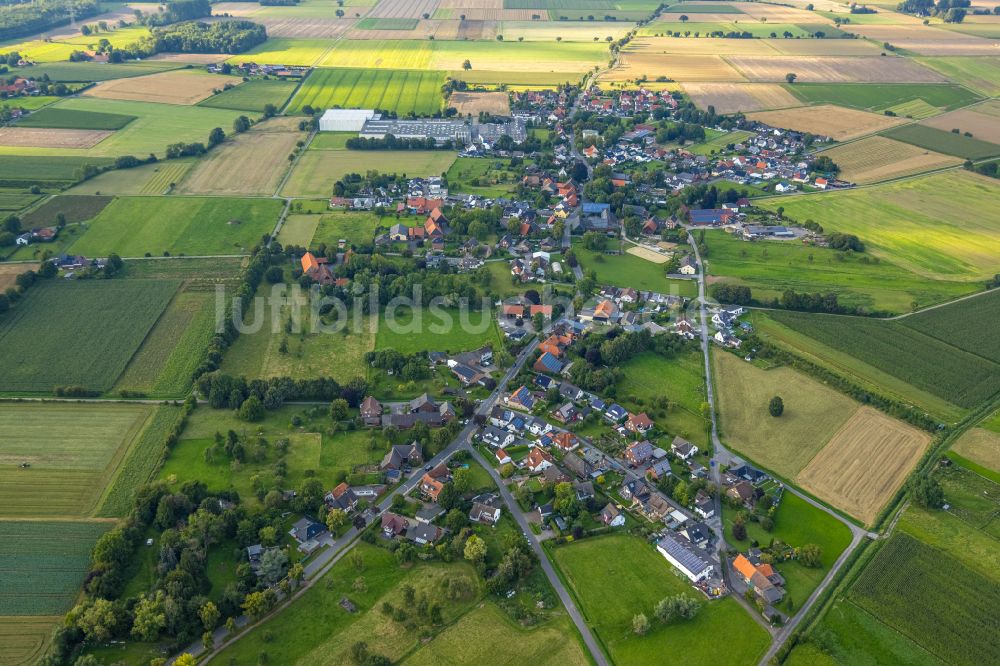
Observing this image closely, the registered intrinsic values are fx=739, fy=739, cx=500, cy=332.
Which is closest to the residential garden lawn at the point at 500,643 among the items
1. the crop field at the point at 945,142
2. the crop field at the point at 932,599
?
the crop field at the point at 932,599

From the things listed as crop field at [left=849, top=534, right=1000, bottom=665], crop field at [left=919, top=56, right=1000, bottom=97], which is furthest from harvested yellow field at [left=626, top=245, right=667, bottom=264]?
crop field at [left=919, top=56, right=1000, bottom=97]

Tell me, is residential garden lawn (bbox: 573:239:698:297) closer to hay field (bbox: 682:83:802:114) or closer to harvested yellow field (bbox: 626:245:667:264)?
harvested yellow field (bbox: 626:245:667:264)

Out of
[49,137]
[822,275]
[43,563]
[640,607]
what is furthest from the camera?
[49,137]

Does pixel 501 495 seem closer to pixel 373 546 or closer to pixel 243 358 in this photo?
pixel 373 546

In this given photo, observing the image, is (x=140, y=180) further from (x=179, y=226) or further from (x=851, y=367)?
(x=851, y=367)

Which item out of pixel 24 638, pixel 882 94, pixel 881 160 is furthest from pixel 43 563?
pixel 882 94

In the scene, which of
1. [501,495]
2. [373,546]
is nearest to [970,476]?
[501,495]

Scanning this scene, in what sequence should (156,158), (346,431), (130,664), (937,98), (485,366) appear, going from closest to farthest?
(130,664) < (346,431) < (485,366) < (156,158) < (937,98)
